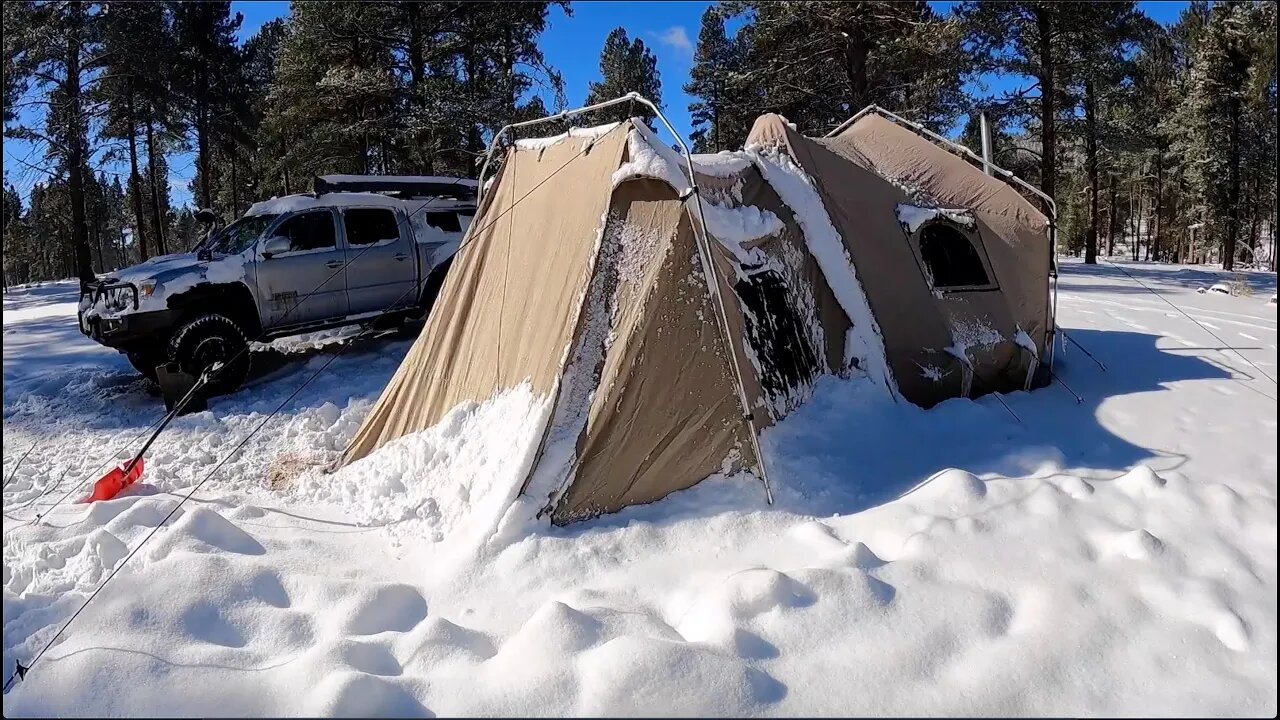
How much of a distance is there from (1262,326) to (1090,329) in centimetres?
269

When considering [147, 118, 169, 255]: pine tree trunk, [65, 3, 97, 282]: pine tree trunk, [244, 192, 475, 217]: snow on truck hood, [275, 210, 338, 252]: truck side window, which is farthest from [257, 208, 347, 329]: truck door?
[147, 118, 169, 255]: pine tree trunk

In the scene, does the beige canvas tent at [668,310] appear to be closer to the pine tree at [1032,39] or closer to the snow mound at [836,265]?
the snow mound at [836,265]

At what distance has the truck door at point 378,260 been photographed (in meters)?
9.16

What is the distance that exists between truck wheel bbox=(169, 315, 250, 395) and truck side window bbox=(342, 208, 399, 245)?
6.22ft

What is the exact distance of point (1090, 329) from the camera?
961 centimetres

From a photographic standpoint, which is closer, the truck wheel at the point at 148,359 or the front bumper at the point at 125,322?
the front bumper at the point at 125,322

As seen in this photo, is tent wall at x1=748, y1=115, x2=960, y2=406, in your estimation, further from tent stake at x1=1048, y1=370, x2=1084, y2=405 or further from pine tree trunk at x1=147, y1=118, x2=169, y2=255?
Answer: pine tree trunk at x1=147, y1=118, x2=169, y2=255

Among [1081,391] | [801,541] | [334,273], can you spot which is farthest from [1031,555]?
[334,273]

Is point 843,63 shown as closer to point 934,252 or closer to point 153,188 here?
point 934,252

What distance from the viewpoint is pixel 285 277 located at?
8.49 m

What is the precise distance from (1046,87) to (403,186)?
1576 cm

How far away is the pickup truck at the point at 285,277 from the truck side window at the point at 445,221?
1 centimetres

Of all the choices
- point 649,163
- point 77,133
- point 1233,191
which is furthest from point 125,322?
point 1233,191

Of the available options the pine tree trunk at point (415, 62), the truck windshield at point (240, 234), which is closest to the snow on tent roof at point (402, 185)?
the truck windshield at point (240, 234)
